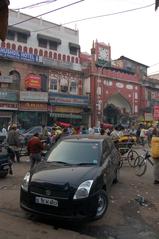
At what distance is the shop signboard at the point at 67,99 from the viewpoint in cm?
3428

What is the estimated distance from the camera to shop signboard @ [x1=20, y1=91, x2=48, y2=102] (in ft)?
104

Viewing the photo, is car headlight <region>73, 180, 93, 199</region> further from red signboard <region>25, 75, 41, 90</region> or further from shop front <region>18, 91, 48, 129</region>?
red signboard <region>25, 75, 41, 90</region>

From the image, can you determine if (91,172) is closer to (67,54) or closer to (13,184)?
(13,184)

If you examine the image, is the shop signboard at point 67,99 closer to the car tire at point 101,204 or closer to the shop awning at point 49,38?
the shop awning at point 49,38

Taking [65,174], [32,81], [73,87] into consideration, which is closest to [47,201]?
[65,174]

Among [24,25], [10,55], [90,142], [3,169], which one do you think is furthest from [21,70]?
[90,142]

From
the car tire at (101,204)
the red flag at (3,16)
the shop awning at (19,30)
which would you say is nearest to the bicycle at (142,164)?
the car tire at (101,204)

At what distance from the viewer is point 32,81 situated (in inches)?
1296

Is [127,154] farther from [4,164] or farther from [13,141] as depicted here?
[4,164]

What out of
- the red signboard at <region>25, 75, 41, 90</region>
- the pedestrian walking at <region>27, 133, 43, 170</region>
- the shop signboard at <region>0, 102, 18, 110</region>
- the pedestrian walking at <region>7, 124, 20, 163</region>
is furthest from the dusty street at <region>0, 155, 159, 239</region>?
the red signboard at <region>25, 75, 41, 90</region>

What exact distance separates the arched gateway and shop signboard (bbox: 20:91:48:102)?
879cm

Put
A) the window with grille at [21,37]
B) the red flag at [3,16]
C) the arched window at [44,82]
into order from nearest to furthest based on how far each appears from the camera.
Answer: the red flag at [3,16]
the window with grille at [21,37]
the arched window at [44,82]

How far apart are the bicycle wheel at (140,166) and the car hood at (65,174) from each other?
5.78 m

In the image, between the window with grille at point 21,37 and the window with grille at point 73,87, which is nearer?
the window with grille at point 21,37
